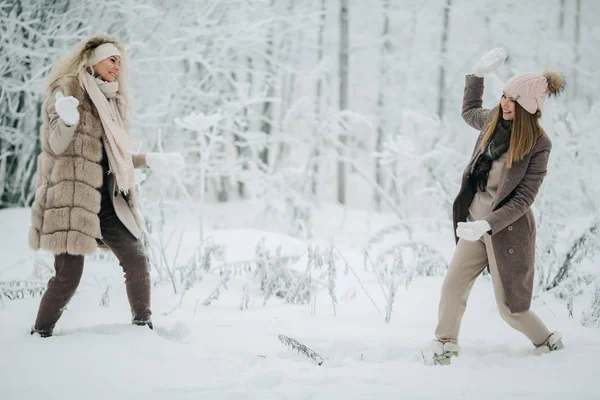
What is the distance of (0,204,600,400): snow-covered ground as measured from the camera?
224cm

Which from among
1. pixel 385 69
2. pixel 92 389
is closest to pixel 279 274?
pixel 92 389

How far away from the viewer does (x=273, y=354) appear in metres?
2.71

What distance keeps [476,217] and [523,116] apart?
23.2 inches

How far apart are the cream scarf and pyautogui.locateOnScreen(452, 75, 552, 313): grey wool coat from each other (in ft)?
6.19

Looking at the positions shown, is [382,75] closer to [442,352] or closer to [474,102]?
[474,102]

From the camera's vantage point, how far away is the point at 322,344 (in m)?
2.86

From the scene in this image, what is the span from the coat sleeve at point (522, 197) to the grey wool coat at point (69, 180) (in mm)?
2019

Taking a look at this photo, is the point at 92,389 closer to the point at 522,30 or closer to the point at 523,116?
the point at 523,116

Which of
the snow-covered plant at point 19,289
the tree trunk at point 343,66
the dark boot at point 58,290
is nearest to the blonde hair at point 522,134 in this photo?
the dark boot at point 58,290

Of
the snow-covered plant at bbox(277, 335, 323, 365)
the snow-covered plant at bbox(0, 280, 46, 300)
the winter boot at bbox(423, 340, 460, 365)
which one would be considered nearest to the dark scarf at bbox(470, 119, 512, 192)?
the winter boot at bbox(423, 340, 460, 365)

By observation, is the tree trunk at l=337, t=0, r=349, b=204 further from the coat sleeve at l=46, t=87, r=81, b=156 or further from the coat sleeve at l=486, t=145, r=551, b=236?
the coat sleeve at l=46, t=87, r=81, b=156

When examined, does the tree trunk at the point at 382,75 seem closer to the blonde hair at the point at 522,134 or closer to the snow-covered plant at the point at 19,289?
the snow-covered plant at the point at 19,289

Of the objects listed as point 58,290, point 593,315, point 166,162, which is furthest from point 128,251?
point 593,315

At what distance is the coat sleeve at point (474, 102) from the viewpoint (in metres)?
2.98
